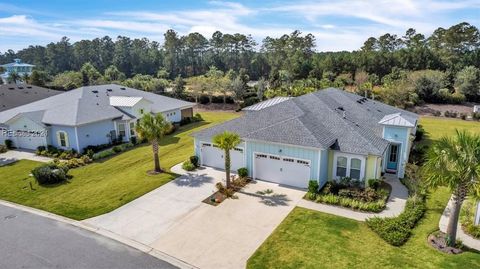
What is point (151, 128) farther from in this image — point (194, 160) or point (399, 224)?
point (399, 224)

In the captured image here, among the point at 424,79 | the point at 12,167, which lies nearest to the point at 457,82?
the point at 424,79

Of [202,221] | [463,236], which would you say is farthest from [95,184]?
[463,236]

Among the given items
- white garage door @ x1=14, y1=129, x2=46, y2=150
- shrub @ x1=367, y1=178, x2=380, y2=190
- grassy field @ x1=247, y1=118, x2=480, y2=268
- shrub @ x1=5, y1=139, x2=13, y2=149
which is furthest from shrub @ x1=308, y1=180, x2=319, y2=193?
shrub @ x1=5, y1=139, x2=13, y2=149

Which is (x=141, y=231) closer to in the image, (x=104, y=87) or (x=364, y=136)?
(x=364, y=136)

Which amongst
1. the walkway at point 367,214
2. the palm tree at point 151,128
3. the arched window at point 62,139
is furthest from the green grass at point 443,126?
the arched window at point 62,139

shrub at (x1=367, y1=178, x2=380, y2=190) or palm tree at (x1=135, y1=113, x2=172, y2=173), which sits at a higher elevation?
palm tree at (x1=135, y1=113, x2=172, y2=173)

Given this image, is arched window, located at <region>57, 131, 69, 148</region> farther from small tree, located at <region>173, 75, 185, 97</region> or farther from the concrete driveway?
small tree, located at <region>173, 75, 185, 97</region>
